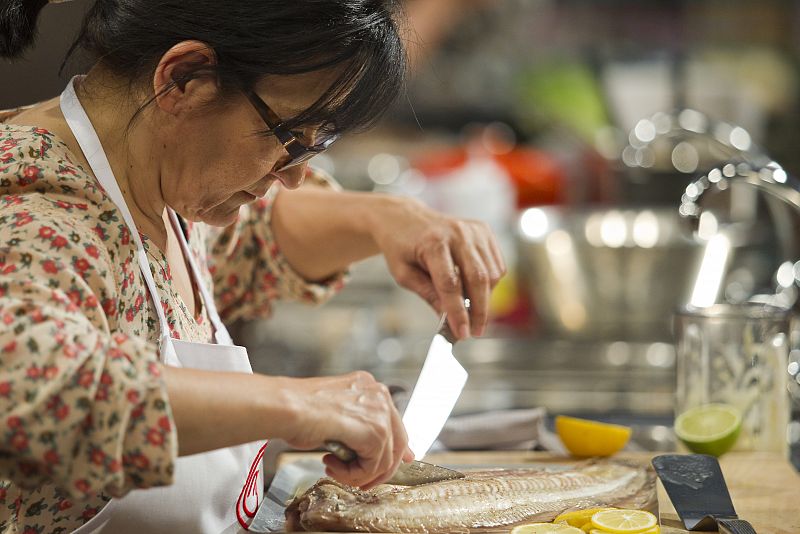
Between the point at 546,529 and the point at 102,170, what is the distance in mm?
752

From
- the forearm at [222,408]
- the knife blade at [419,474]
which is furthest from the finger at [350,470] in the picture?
the knife blade at [419,474]

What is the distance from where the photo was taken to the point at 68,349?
3.35 ft

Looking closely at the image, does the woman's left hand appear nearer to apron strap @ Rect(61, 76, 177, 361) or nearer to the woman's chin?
the woman's chin

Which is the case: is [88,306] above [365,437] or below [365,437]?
above

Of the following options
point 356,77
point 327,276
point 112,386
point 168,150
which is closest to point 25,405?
point 112,386

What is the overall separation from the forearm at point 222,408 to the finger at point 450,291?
24.5 inches

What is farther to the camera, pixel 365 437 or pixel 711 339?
pixel 711 339

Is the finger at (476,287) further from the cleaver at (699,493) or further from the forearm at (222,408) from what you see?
the forearm at (222,408)

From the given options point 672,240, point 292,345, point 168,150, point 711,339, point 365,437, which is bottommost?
point 292,345

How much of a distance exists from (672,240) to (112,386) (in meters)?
2.26

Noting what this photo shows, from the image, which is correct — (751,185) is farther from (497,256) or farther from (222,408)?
(222,408)

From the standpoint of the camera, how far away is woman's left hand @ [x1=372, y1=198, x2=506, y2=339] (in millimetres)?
1722

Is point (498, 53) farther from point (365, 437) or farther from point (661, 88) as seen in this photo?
point (365, 437)

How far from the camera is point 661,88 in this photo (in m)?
4.19
